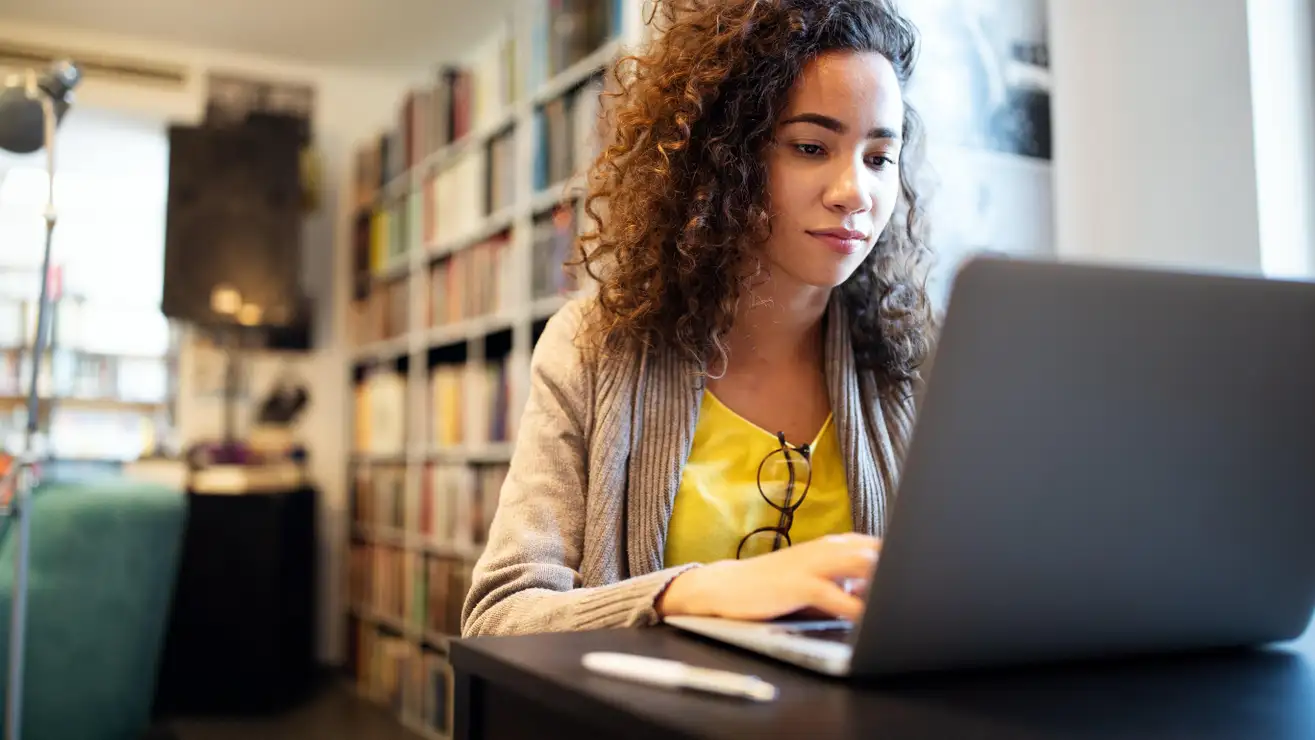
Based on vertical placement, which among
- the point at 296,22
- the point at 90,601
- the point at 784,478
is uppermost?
the point at 296,22

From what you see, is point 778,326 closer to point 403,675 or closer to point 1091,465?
point 1091,465

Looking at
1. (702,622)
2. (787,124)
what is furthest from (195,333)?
(702,622)

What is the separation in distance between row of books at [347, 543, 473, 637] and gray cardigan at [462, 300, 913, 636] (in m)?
1.86

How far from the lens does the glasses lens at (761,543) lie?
1.11 metres

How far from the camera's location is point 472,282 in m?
3.27

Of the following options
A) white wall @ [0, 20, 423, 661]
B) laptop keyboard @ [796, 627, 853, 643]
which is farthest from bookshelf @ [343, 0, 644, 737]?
laptop keyboard @ [796, 627, 853, 643]

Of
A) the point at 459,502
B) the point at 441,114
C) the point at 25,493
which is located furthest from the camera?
the point at 441,114

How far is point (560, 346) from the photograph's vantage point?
117 cm

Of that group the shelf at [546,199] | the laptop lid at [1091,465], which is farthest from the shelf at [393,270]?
the laptop lid at [1091,465]

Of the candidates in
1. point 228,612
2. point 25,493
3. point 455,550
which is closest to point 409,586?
point 455,550

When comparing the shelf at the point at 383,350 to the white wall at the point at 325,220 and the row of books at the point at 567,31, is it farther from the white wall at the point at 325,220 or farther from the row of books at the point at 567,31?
the row of books at the point at 567,31

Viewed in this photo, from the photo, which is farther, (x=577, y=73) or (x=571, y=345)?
(x=577, y=73)

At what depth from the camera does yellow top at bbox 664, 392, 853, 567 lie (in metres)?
1.11

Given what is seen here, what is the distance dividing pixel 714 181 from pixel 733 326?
6.6 inches
